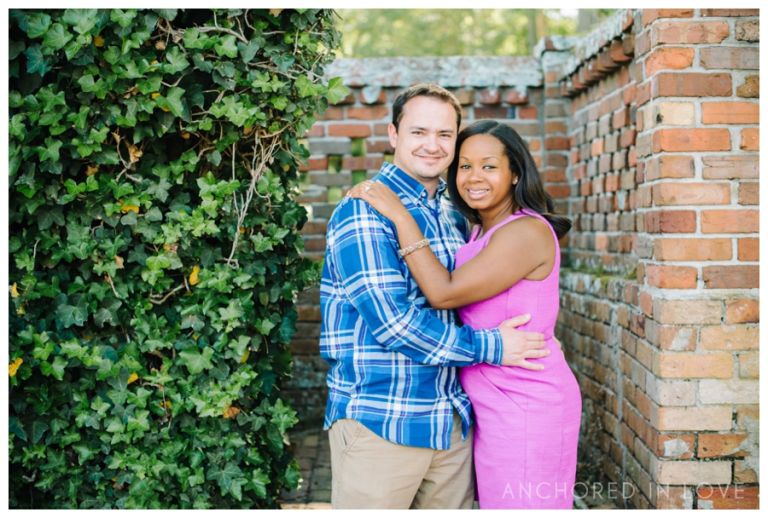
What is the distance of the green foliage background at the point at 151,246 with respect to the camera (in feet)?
8.39

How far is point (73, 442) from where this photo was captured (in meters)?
2.70

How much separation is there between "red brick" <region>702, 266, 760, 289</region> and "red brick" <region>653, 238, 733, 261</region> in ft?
0.14

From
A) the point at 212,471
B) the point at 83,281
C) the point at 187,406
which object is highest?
the point at 83,281

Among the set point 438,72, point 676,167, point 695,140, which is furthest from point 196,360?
point 438,72

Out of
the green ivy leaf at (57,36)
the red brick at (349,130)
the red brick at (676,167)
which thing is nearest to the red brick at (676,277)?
the red brick at (676,167)

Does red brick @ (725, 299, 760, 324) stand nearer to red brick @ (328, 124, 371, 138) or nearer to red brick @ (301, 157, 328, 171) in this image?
red brick @ (328, 124, 371, 138)

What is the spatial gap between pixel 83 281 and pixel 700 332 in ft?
7.55

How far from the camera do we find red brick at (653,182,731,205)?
295 cm

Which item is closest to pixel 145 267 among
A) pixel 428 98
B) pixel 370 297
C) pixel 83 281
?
pixel 83 281

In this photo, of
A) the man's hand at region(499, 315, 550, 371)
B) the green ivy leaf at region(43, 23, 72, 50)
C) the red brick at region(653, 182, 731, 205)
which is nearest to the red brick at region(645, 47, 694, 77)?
the red brick at region(653, 182, 731, 205)

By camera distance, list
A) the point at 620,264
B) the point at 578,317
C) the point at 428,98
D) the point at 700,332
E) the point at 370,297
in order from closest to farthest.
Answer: the point at 370,297 < the point at 428,98 < the point at 700,332 < the point at 620,264 < the point at 578,317

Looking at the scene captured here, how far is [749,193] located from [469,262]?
1255 mm

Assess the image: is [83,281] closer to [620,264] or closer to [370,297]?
[370,297]

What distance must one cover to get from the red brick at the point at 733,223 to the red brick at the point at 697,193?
5 cm
